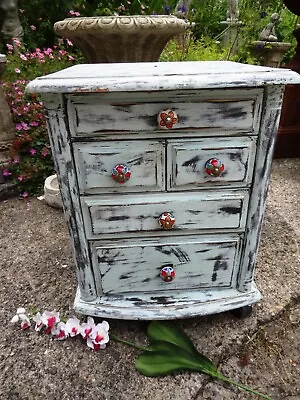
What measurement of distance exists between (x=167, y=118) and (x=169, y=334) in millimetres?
841

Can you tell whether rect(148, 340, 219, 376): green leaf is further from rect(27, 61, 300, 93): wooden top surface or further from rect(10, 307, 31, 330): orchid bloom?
rect(27, 61, 300, 93): wooden top surface

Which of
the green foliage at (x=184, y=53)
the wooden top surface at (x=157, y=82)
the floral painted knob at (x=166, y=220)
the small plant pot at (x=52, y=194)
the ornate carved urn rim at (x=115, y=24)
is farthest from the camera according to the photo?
the green foliage at (x=184, y=53)

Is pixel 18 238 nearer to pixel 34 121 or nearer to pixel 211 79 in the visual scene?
pixel 34 121

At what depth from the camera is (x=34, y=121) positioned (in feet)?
8.46

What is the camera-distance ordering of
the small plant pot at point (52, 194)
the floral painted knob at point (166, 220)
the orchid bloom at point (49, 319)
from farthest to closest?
1. the small plant pot at point (52, 194)
2. the orchid bloom at point (49, 319)
3. the floral painted knob at point (166, 220)

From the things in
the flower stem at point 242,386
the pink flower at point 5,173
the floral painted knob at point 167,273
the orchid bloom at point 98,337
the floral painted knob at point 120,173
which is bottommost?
the pink flower at point 5,173

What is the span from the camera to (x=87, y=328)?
4.47 ft

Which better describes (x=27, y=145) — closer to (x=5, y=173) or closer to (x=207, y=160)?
(x=5, y=173)

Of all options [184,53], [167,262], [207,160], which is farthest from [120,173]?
[184,53]

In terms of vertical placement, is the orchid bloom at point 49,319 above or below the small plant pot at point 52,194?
above

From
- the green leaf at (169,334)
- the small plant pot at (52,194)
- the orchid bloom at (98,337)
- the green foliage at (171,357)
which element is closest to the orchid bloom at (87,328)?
the orchid bloom at (98,337)

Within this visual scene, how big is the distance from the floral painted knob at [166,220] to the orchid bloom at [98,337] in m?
0.49

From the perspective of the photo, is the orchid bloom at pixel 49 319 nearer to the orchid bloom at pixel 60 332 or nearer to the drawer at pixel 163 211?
the orchid bloom at pixel 60 332

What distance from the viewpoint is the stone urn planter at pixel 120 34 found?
183cm
